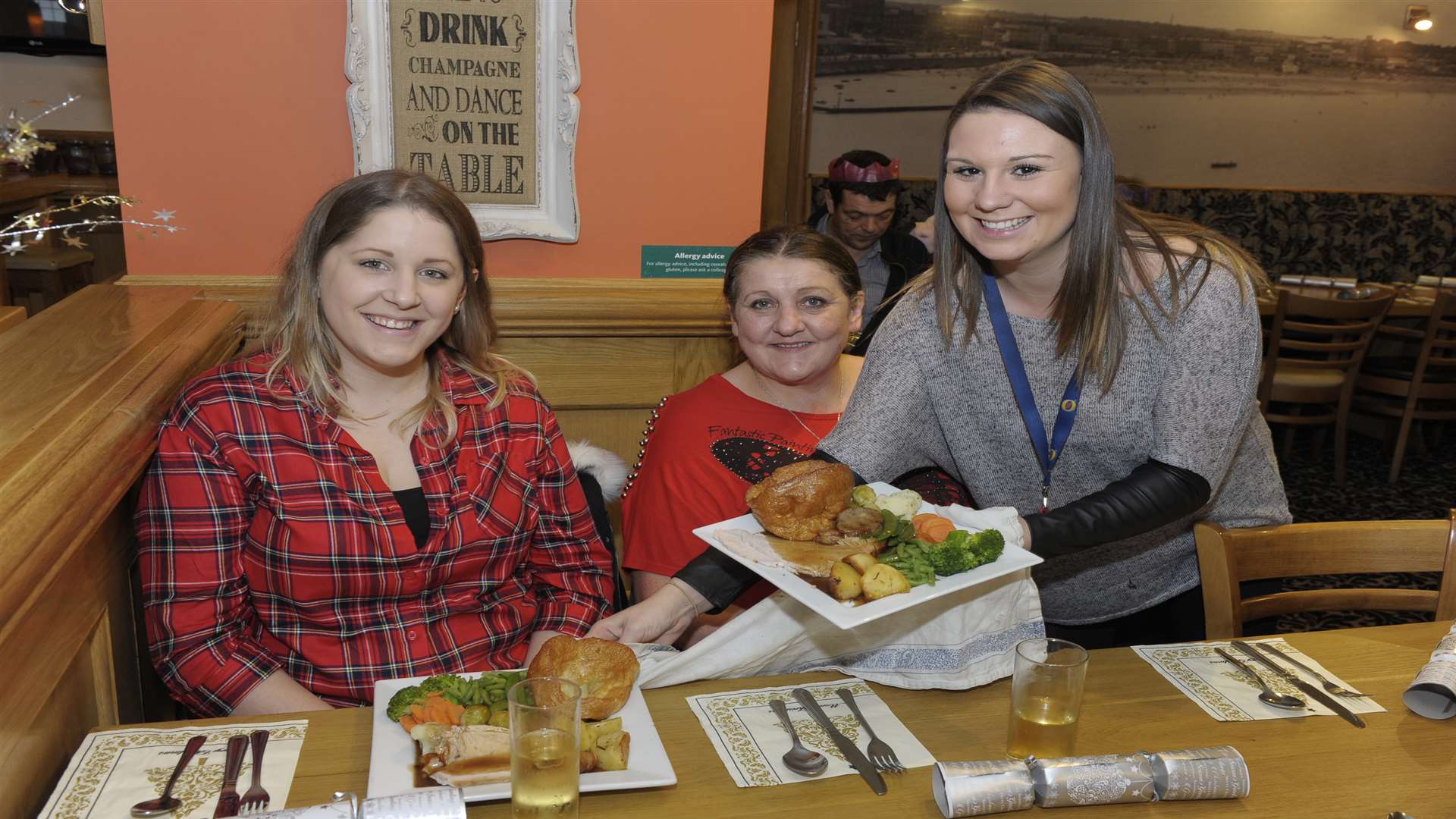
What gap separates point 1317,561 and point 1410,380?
4.69m

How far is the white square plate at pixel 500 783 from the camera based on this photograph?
1.14m

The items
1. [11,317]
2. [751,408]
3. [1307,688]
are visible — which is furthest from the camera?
[751,408]

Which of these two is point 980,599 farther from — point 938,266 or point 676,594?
point 938,266

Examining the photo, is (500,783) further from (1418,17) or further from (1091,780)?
(1418,17)

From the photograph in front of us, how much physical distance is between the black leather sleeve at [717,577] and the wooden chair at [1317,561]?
0.77m

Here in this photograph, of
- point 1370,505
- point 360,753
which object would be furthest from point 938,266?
point 1370,505

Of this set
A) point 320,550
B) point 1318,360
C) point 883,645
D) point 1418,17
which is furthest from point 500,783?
point 1418,17

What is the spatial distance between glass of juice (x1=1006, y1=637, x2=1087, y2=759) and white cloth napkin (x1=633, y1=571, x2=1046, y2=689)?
6.7 inches

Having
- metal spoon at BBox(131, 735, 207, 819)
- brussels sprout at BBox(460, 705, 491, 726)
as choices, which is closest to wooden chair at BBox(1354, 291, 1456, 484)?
brussels sprout at BBox(460, 705, 491, 726)

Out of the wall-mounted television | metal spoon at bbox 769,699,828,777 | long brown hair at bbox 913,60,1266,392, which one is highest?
the wall-mounted television

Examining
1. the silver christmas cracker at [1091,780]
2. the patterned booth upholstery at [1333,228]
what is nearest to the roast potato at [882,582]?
the silver christmas cracker at [1091,780]

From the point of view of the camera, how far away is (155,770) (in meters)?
1.19

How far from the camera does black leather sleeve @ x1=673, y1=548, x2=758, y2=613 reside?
1.64m

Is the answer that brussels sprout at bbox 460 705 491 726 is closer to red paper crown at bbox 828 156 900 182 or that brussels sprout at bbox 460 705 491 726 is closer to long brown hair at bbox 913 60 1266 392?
long brown hair at bbox 913 60 1266 392
